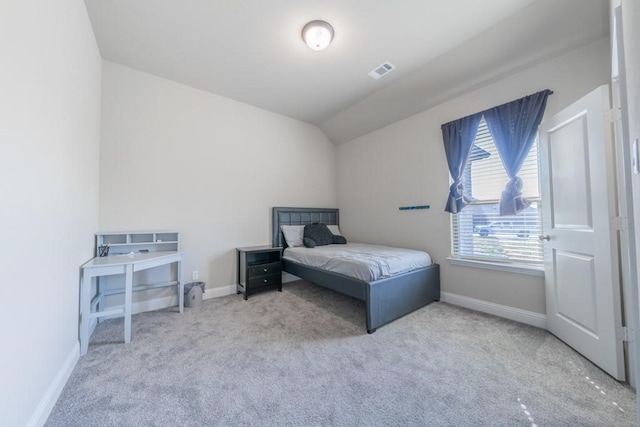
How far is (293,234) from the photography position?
152 inches

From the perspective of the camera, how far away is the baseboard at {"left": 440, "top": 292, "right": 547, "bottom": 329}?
7.57ft

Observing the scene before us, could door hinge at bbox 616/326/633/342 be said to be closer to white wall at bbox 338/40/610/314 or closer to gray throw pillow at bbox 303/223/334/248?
white wall at bbox 338/40/610/314

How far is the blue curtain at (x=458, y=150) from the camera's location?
2.82m

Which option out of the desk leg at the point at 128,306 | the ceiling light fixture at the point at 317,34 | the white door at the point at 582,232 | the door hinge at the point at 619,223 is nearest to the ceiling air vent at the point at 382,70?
the ceiling light fixture at the point at 317,34

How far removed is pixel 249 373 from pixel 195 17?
3012 mm

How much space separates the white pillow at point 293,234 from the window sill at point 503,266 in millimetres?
2191

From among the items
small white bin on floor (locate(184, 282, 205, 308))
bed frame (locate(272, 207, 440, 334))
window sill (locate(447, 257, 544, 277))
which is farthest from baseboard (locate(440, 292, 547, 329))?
small white bin on floor (locate(184, 282, 205, 308))

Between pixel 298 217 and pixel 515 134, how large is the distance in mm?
3115

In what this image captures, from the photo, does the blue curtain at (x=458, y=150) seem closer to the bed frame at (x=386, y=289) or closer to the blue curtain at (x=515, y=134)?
the blue curtain at (x=515, y=134)

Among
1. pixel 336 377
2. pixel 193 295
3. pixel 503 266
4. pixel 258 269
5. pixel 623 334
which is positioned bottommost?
pixel 336 377

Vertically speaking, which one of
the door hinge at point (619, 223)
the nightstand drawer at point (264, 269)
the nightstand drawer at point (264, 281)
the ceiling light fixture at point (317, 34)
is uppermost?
the ceiling light fixture at point (317, 34)

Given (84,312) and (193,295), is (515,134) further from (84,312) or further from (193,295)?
A: (84,312)

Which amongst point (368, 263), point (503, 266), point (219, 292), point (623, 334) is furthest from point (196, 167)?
point (623, 334)

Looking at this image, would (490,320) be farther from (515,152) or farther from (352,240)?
(352,240)
